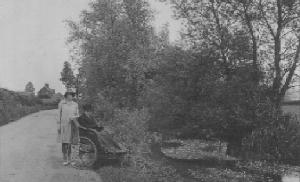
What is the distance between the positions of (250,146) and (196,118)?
261 cm

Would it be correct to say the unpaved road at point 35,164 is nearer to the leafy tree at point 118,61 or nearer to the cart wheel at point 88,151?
the cart wheel at point 88,151

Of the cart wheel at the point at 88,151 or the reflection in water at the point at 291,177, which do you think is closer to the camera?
the cart wheel at the point at 88,151

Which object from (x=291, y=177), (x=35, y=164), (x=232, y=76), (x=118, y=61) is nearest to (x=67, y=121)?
(x=35, y=164)

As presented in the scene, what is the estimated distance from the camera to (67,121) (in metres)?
10.9

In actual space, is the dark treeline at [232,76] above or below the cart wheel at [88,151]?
above

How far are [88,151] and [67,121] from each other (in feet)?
3.25

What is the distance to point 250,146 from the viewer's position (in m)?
17.6

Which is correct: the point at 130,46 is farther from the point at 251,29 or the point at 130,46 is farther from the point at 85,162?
the point at 85,162

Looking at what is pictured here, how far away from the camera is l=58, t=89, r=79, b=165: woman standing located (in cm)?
1084

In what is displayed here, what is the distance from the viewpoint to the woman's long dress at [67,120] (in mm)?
10852

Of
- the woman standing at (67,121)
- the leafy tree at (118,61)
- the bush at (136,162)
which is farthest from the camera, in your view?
the leafy tree at (118,61)

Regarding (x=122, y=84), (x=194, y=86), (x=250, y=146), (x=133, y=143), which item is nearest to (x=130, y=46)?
(x=122, y=84)

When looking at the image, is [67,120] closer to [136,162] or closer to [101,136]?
[101,136]

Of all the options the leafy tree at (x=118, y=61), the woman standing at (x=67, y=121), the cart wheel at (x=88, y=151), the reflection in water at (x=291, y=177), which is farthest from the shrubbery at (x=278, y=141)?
the leafy tree at (x=118, y=61)
